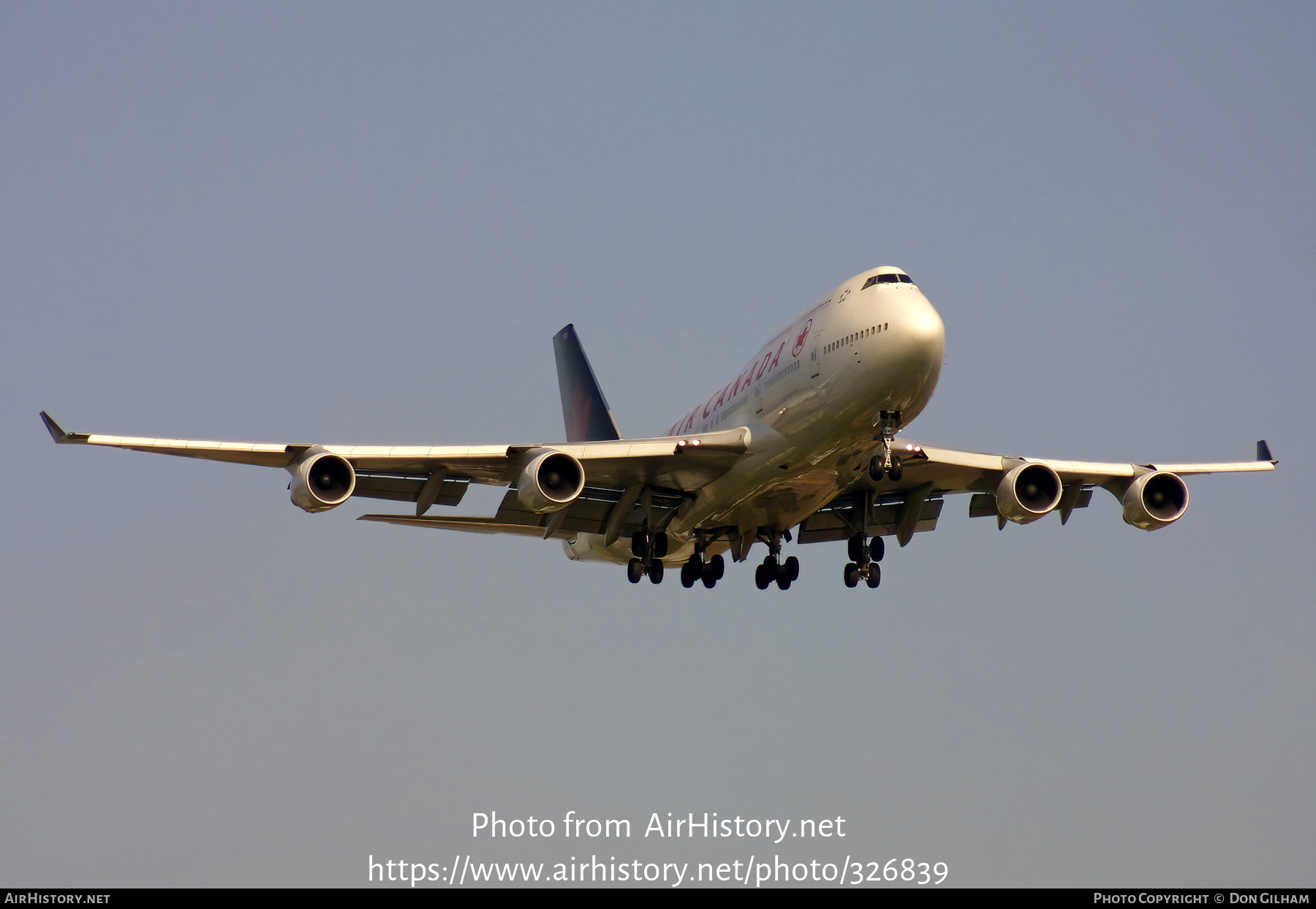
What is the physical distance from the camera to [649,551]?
3475 centimetres

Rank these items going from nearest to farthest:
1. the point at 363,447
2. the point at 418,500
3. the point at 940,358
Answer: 1. the point at 940,358
2. the point at 363,447
3. the point at 418,500

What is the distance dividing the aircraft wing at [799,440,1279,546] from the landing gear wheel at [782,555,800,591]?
1.13 metres

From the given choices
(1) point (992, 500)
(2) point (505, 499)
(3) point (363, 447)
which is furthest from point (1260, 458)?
(3) point (363, 447)

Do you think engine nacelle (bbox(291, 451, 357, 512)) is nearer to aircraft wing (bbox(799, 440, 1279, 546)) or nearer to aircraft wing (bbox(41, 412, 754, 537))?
aircraft wing (bbox(41, 412, 754, 537))

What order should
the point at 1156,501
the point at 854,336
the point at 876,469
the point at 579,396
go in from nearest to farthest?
the point at 854,336 < the point at 876,469 < the point at 1156,501 < the point at 579,396

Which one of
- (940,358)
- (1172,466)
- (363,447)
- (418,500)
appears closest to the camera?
(940,358)

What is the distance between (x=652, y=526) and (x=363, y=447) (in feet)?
25.0

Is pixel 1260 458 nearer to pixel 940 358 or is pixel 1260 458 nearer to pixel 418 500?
pixel 940 358

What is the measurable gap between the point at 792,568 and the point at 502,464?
9.16m

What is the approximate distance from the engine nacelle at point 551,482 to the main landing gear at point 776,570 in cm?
749

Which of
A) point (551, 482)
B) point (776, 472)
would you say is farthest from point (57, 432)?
point (776, 472)

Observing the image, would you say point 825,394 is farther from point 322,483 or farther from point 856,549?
point 322,483

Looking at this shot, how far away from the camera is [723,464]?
105ft

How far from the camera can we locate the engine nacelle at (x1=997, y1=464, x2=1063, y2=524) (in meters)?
33.0
